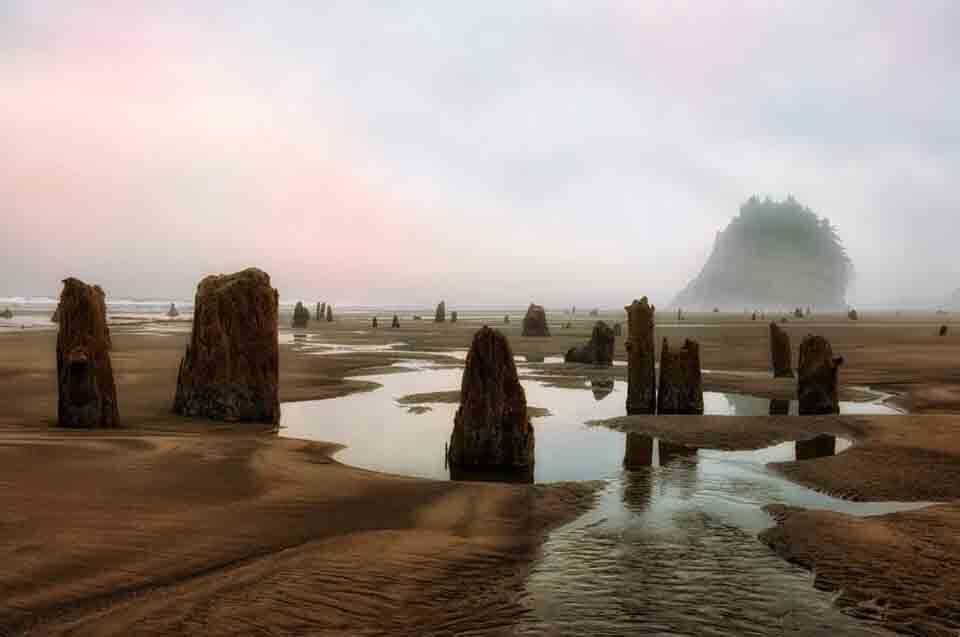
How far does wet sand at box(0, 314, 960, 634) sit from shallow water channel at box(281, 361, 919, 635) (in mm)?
411

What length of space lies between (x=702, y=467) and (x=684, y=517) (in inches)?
138

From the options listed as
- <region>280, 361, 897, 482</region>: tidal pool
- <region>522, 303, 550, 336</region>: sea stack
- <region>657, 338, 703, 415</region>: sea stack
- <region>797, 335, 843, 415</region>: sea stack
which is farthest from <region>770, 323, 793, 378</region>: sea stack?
<region>522, 303, 550, 336</region>: sea stack

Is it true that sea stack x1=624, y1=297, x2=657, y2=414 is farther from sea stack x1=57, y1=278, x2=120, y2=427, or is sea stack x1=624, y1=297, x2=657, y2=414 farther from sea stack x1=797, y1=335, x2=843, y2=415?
sea stack x1=57, y1=278, x2=120, y2=427

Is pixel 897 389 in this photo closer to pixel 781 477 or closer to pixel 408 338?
pixel 781 477

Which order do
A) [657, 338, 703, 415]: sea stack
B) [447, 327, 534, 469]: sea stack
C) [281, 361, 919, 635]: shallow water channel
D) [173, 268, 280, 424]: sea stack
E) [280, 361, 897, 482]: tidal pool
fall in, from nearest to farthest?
[281, 361, 919, 635]: shallow water channel, [447, 327, 534, 469]: sea stack, [280, 361, 897, 482]: tidal pool, [173, 268, 280, 424]: sea stack, [657, 338, 703, 415]: sea stack

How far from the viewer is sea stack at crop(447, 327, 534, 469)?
11.8 m

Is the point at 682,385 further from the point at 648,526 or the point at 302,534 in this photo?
the point at 302,534

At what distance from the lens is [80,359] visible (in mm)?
12766

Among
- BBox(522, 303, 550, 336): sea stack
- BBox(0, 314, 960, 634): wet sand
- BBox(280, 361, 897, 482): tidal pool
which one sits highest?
BBox(522, 303, 550, 336): sea stack

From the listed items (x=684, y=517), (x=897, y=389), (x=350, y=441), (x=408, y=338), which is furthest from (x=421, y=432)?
(x=408, y=338)

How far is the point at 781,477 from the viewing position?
436 inches

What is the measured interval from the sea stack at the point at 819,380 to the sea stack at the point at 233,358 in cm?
1441

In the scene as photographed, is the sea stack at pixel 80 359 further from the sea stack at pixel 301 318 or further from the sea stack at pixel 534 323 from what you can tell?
the sea stack at pixel 301 318

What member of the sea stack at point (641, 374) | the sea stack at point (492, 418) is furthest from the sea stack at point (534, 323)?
the sea stack at point (492, 418)
